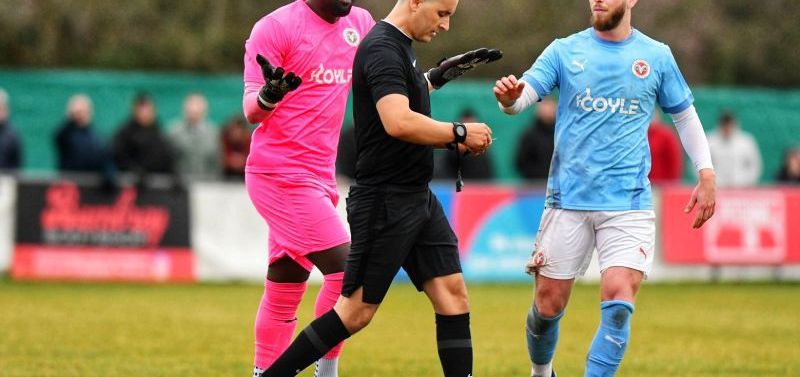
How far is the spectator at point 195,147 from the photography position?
1869 cm

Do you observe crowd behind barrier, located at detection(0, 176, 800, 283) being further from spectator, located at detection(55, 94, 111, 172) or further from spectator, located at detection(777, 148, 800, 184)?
spectator, located at detection(777, 148, 800, 184)

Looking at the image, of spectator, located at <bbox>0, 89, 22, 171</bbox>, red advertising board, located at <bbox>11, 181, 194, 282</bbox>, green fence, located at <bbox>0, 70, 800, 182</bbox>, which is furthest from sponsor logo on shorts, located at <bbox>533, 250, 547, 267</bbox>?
green fence, located at <bbox>0, 70, 800, 182</bbox>

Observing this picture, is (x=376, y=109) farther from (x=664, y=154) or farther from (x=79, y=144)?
(x=664, y=154)

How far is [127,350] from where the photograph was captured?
1095cm

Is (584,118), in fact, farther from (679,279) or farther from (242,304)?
(679,279)

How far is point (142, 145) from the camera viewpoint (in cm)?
1805

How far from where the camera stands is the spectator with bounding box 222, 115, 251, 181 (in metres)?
18.6

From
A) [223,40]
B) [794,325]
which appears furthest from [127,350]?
[223,40]

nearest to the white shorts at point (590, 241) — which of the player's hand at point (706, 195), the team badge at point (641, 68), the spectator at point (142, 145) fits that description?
the player's hand at point (706, 195)

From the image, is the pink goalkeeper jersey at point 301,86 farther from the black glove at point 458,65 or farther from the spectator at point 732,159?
the spectator at point 732,159

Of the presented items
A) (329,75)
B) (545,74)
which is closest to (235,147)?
(329,75)

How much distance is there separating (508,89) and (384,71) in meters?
0.87

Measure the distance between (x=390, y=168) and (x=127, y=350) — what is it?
14.8 ft

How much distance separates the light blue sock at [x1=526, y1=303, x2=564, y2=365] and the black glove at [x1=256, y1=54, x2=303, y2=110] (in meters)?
1.95
